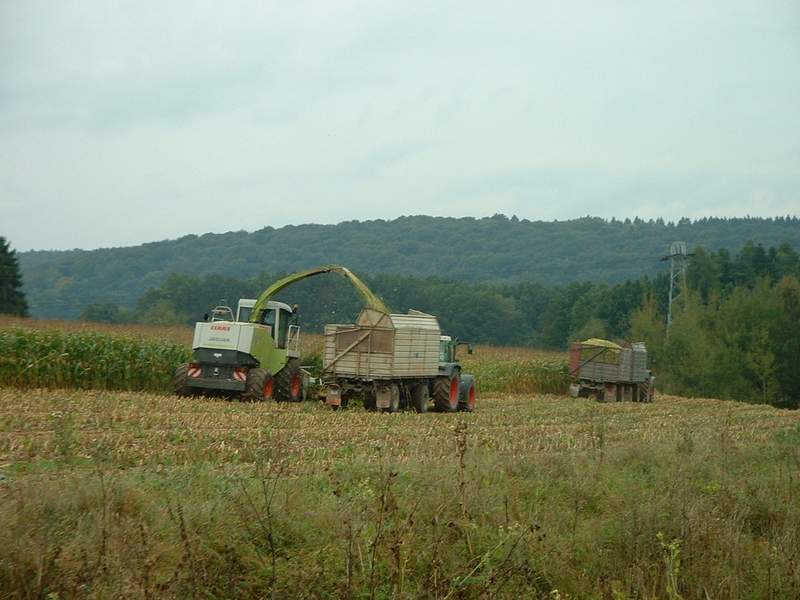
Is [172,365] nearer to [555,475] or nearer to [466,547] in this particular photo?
[555,475]

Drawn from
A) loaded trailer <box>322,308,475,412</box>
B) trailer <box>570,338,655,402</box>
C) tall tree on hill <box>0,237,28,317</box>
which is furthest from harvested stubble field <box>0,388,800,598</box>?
tall tree on hill <box>0,237,28,317</box>

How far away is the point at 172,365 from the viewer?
23188 millimetres

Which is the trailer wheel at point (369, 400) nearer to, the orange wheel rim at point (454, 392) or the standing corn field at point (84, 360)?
the orange wheel rim at point (454, 392)

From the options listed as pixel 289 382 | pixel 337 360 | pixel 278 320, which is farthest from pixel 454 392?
pixel 278 320

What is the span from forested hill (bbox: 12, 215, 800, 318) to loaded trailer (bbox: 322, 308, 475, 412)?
57.9m

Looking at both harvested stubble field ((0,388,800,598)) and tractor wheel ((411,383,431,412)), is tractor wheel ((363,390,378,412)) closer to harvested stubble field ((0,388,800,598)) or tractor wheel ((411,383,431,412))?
tractor wheel ((411,383,431,412))

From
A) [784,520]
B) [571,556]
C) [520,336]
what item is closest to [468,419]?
[784,520]

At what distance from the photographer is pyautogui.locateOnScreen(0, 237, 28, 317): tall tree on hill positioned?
183 feet

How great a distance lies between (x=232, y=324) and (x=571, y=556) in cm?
1393

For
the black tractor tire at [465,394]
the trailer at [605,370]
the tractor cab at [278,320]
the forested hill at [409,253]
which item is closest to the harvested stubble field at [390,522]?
the tractor cab at [278,320]

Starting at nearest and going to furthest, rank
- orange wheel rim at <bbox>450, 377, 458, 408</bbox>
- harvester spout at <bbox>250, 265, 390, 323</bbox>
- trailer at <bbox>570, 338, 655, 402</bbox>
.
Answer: harvester spout at <bbox>250, 265, 390, 323</bbox>
orange wheel rim at <bbox>450, 377, 458, 408</bbox>
trailer at <bbox>570, 338, 655, 402</bbox>

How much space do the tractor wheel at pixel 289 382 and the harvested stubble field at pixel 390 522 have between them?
948cm

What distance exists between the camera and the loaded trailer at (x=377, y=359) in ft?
64.8

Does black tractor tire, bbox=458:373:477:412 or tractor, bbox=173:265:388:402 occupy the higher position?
tractor, bbox=173:265:388:402
